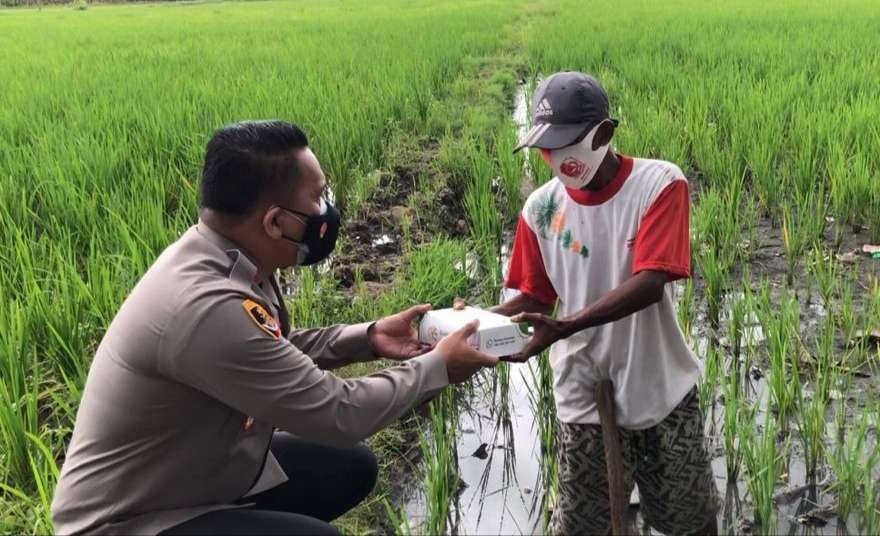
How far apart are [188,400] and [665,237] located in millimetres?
1037

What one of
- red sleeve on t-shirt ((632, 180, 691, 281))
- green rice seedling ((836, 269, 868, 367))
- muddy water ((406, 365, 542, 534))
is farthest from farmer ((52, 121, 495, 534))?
green rice seedling ((836, 269, 868, 367))

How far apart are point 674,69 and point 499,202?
3.74 meters

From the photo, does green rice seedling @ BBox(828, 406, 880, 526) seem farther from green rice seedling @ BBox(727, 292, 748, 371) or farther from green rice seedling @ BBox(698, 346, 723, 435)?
green rice seedling @ BBox(727, 292, 748, 371)

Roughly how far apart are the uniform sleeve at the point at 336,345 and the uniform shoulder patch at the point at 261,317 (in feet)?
1.57

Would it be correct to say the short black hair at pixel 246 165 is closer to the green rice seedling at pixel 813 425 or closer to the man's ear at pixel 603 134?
the man's ear at pixel 603 134

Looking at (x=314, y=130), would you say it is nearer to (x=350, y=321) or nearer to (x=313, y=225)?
(x=350, y=321)

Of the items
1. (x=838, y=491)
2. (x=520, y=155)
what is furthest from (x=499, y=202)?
(x=838, y=491)

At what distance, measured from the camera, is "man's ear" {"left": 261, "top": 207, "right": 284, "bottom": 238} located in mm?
1697

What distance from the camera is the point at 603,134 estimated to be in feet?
5.78

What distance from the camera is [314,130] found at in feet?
16.5

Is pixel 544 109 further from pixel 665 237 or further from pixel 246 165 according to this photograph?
pixel 246 165

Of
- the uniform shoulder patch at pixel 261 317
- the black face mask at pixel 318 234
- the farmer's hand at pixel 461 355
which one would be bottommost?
the farmer's hand at pixel 461 355

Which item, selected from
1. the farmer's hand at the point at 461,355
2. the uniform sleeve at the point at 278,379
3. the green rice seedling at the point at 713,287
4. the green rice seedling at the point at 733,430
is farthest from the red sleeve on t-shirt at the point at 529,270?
the green rice seedling at the point at 713,287

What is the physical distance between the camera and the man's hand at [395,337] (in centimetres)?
210
